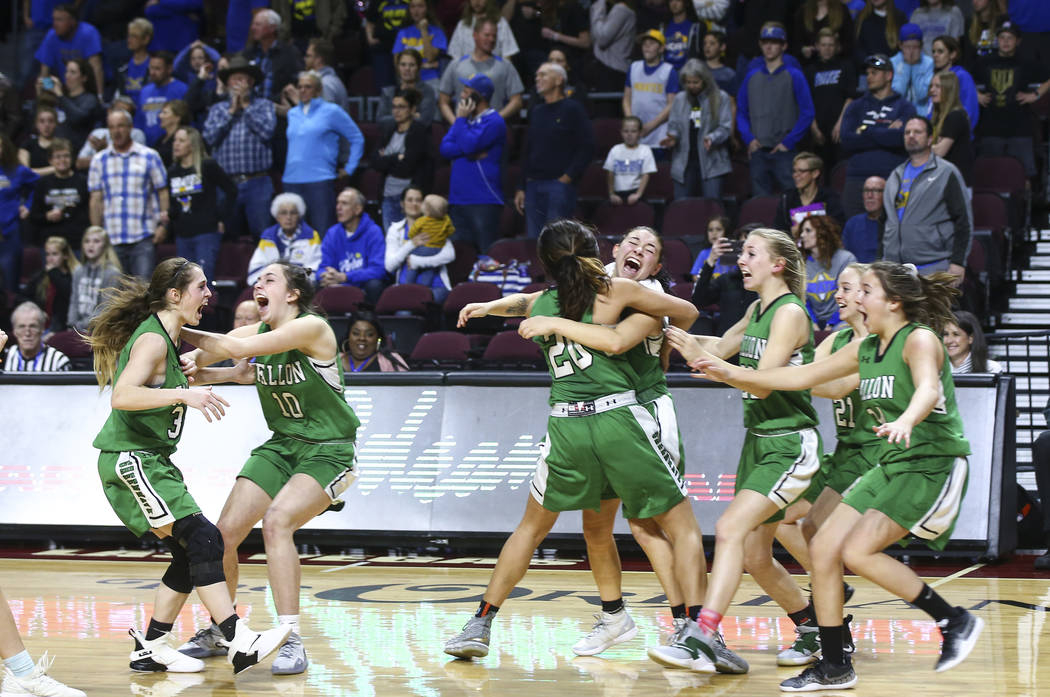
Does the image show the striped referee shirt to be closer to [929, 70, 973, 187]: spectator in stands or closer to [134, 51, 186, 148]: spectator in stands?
[134, 51, 186, 148]: spectator in stands

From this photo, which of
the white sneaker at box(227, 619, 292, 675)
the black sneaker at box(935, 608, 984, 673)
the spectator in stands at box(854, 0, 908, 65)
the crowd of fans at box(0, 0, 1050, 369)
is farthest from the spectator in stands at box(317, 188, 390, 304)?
the black sneaker at box(935, 608, 984, 673)

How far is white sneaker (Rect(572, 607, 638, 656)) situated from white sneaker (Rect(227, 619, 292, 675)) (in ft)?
4.53

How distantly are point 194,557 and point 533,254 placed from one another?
6847mm

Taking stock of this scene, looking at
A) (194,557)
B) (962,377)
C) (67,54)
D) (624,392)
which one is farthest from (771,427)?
(67,54)

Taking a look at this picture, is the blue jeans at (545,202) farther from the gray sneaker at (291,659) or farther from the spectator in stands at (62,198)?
the gray sneaker at (291,659)

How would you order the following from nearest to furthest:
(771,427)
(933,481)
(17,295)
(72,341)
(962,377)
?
(933,481) → (771,427) → (962,377) → (72,341) → (17,295)

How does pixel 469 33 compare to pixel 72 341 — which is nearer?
pixel 72 341

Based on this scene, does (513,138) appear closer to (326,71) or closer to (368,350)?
(326,71)

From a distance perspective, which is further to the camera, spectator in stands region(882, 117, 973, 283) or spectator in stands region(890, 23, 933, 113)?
spectator in stands region(890, 23, 933, 113)

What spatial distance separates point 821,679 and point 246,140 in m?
9.44

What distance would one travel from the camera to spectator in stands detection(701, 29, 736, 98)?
13.0m

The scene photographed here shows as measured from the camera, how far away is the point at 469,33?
45.5ft

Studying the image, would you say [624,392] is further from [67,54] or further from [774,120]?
[67,54]

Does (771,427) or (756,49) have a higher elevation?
(756,49)
